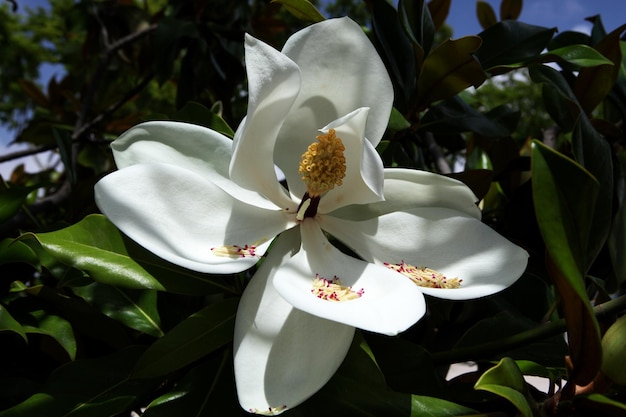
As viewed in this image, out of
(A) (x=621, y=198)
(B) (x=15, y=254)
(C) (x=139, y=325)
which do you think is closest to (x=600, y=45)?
(A) (x=621, y=198)

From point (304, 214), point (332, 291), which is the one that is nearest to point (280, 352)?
point (332, 291)

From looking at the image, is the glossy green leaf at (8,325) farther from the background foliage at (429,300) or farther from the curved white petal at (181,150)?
the curved white petal at (181,150)

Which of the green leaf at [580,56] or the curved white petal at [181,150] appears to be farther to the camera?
the green leaf at [580,56]

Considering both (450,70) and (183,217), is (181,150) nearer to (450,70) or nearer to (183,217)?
(183,217)

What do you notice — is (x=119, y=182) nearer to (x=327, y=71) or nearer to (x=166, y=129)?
(x=166, y=129)

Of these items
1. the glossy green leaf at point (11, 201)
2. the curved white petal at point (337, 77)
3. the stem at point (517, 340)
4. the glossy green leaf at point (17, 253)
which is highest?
the curved white petal at point (337, 77)

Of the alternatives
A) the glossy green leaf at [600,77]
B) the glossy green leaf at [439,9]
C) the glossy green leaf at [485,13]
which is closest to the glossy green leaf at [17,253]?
the glossy green leaf at [600,77]
